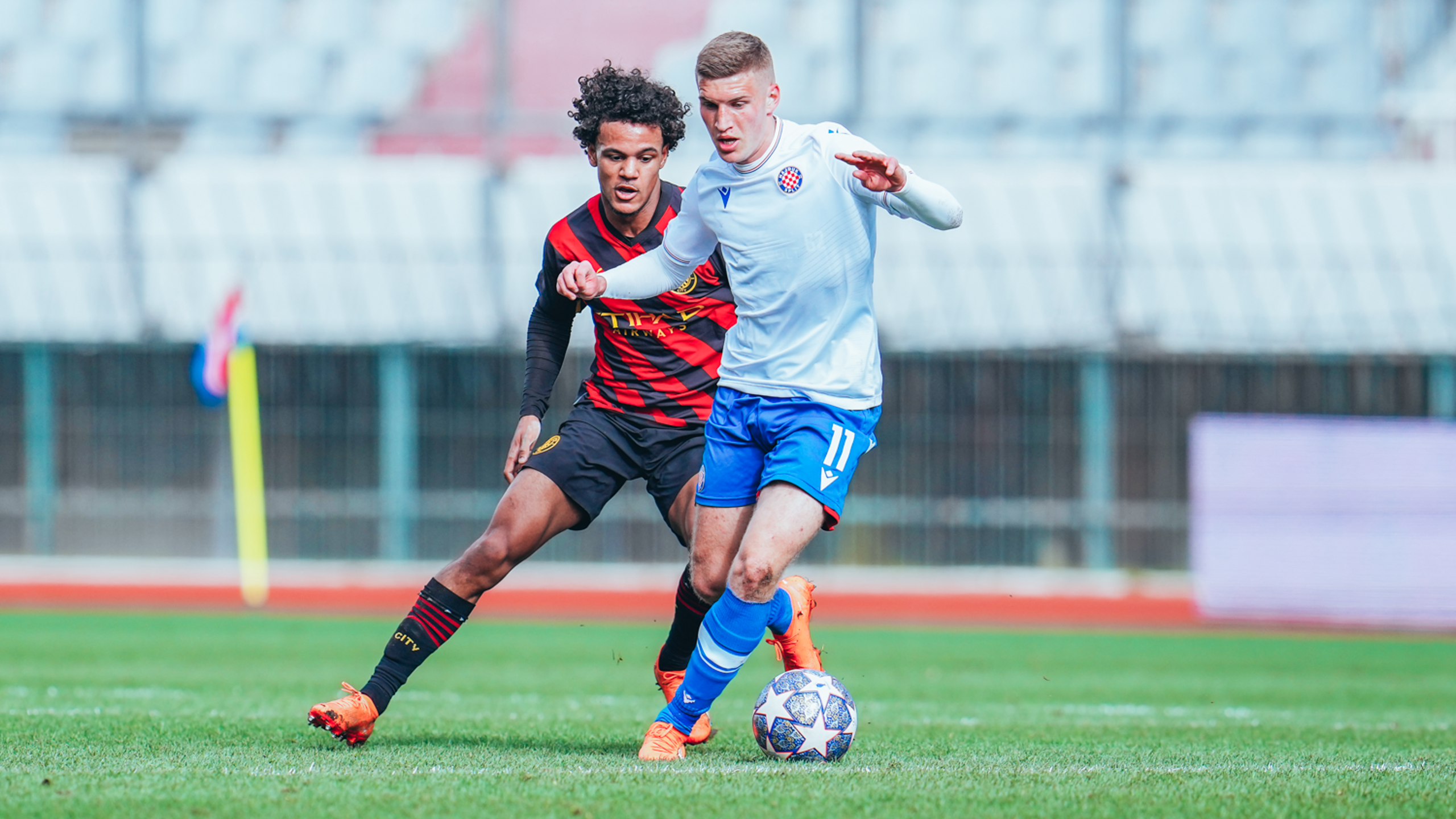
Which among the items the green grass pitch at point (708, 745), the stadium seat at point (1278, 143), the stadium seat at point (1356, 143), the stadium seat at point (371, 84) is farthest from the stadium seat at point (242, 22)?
the stadium seat at point (1356, 143)

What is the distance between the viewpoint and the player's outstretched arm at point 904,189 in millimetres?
4539

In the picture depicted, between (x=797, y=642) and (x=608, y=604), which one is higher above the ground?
(x=797, y=642)

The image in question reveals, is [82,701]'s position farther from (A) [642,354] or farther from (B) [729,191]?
(B) [729,191]

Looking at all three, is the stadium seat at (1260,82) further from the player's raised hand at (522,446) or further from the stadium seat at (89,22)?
the player's raised hand at (522,446)

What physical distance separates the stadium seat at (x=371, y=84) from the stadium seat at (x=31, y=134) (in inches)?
140

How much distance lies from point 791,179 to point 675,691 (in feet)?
6.08

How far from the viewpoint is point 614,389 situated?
5660 millimetres

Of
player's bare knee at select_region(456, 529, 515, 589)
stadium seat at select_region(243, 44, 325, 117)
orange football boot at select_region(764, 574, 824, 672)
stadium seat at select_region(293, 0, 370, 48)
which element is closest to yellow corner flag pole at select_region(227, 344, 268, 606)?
stadium seat at select_region(243, 44, 325, 117)

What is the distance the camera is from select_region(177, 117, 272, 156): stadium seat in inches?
856

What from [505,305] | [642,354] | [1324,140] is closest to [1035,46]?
[1324,140]

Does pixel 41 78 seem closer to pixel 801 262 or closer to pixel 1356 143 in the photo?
pixel 1356 143

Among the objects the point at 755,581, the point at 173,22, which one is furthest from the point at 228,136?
the point at 755,581

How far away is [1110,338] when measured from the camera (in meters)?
19.4

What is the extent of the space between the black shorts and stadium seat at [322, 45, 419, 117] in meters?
17.7
